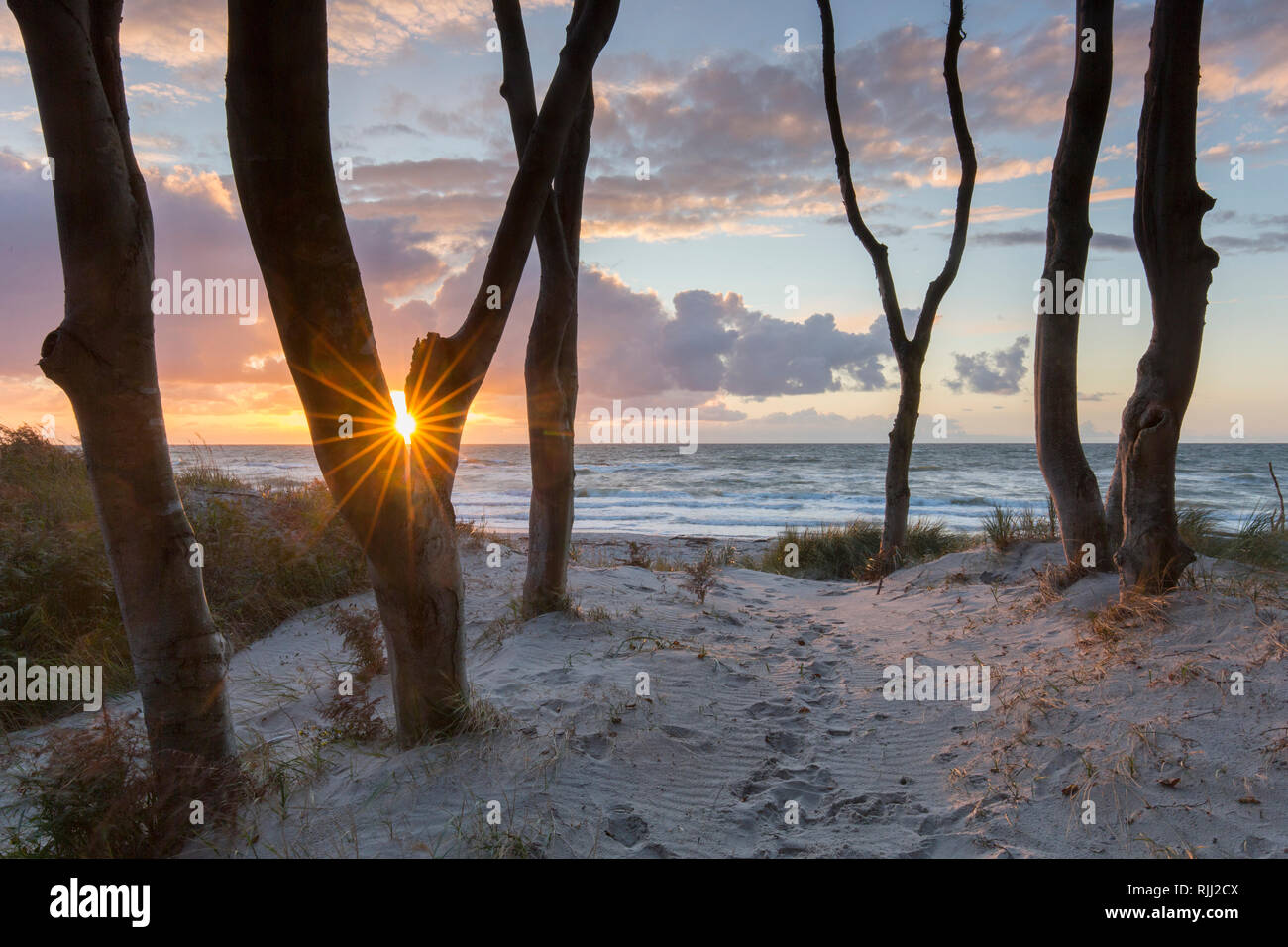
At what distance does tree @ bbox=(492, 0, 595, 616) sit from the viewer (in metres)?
5.68

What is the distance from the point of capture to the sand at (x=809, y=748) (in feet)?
9.97

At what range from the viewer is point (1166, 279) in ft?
16.6

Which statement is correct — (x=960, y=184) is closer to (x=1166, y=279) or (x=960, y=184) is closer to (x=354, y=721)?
(x=1166, y=279)

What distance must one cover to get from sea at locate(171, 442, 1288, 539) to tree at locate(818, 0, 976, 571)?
22.6ft

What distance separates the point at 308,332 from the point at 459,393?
859mm

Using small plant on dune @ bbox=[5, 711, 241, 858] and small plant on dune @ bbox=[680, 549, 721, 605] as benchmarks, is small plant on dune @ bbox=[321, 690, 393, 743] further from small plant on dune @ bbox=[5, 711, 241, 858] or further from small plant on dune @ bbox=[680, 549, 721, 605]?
small plant on dune @ bbox=[680, 549, 721, 605]

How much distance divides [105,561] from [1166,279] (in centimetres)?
845

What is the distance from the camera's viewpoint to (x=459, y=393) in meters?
3.62

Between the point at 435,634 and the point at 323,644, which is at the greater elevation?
the point at 435,634

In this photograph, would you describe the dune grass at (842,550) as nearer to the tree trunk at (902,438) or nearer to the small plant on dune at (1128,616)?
the tree trunk at (902,438)

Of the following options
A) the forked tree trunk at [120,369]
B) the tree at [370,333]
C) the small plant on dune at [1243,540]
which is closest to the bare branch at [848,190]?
the small plant on dune at [1243,540]
